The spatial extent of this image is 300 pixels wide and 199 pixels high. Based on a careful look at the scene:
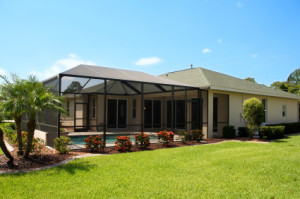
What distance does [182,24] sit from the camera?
48.0 ft

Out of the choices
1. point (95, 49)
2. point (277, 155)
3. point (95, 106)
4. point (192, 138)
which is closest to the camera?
point (277, 155)

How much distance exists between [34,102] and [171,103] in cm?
947

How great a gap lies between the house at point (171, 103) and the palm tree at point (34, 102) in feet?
14.7

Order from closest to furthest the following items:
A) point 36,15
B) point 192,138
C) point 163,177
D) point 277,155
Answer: point 163,177
point 277,155
point 36,15
point 192,138

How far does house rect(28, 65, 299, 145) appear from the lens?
12.7 m

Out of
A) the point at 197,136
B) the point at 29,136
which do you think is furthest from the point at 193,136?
the point at 29,136

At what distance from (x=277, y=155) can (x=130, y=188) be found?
5721mm

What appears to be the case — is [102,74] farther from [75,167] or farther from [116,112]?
[116,112]

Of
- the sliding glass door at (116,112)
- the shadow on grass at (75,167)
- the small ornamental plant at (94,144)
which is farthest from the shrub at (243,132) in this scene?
the shadow on grass at (75,167)

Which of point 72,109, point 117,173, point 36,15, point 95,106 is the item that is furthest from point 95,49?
point 117,173

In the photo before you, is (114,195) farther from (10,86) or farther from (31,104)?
(10,86)

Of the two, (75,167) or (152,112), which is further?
(152,112)

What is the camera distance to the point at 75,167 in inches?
235

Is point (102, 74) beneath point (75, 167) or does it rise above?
above
